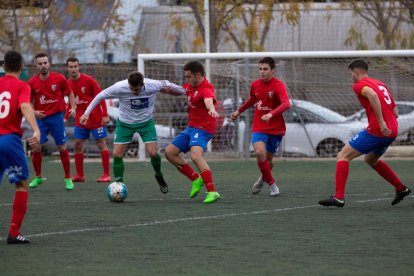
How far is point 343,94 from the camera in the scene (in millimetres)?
20000

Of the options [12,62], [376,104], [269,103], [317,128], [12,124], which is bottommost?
[317,128]

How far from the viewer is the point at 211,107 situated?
11164mm

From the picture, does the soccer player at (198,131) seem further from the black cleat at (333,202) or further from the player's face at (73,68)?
the player's face at (73,68)

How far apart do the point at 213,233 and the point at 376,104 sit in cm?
246

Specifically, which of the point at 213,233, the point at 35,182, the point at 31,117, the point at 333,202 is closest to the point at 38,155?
the point at 35,182

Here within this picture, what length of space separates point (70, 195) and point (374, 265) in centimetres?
640

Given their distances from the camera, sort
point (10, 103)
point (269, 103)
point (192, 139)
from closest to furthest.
Result: point (10, 103) < point (192, 139) < point (269, 103)

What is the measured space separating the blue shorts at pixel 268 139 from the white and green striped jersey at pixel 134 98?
3.53 feet

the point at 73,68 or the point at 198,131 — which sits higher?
the point at 73,68

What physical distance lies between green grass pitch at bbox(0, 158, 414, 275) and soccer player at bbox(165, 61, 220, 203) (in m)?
0.30

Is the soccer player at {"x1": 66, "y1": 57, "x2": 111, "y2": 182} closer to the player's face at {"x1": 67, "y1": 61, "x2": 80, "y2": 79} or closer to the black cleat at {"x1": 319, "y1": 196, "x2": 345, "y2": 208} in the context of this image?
the player's face at {"x1": 67, "y1": 61, "x2": 80, "y2": 79}

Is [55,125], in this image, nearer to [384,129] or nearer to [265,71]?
[265,71]

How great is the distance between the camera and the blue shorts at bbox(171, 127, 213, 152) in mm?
11611

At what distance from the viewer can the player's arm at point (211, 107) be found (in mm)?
10948
